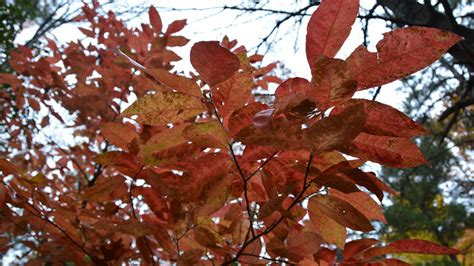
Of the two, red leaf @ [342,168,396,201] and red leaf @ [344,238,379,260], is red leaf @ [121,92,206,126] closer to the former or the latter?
red leaf @ [342,168,396,201]

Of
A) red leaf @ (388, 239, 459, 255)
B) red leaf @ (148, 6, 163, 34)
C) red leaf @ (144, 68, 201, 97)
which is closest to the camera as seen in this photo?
red leaf @ (144, 68, 201, 97)

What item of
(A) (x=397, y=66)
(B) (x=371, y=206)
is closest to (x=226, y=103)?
(A) (x=397, y=66)

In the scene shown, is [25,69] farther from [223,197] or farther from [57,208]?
[223,197]

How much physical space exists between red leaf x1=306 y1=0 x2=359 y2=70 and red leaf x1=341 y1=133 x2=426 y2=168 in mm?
128

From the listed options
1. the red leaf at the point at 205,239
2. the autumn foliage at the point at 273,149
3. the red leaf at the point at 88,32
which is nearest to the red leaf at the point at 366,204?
the autumn foliage at the point at 273,149

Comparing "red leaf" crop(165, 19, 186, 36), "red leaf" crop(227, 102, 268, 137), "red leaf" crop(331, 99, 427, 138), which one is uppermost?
"red leaf" crop(165, 19, 186, 36)

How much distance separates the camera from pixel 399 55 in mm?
435

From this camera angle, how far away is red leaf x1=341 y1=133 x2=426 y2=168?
498 millimetres

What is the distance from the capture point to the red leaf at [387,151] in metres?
0.50

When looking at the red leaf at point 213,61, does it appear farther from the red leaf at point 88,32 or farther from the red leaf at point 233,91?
the red leaf at point 88,32

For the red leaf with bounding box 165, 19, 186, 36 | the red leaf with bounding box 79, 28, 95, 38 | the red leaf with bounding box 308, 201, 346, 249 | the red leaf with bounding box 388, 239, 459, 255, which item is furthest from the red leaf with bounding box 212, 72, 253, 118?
the red leaf with bounding box 79, 28, 95, 38

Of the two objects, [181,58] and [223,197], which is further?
[181,58]

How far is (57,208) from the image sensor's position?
0.85 metres

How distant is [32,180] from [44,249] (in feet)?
1.47
